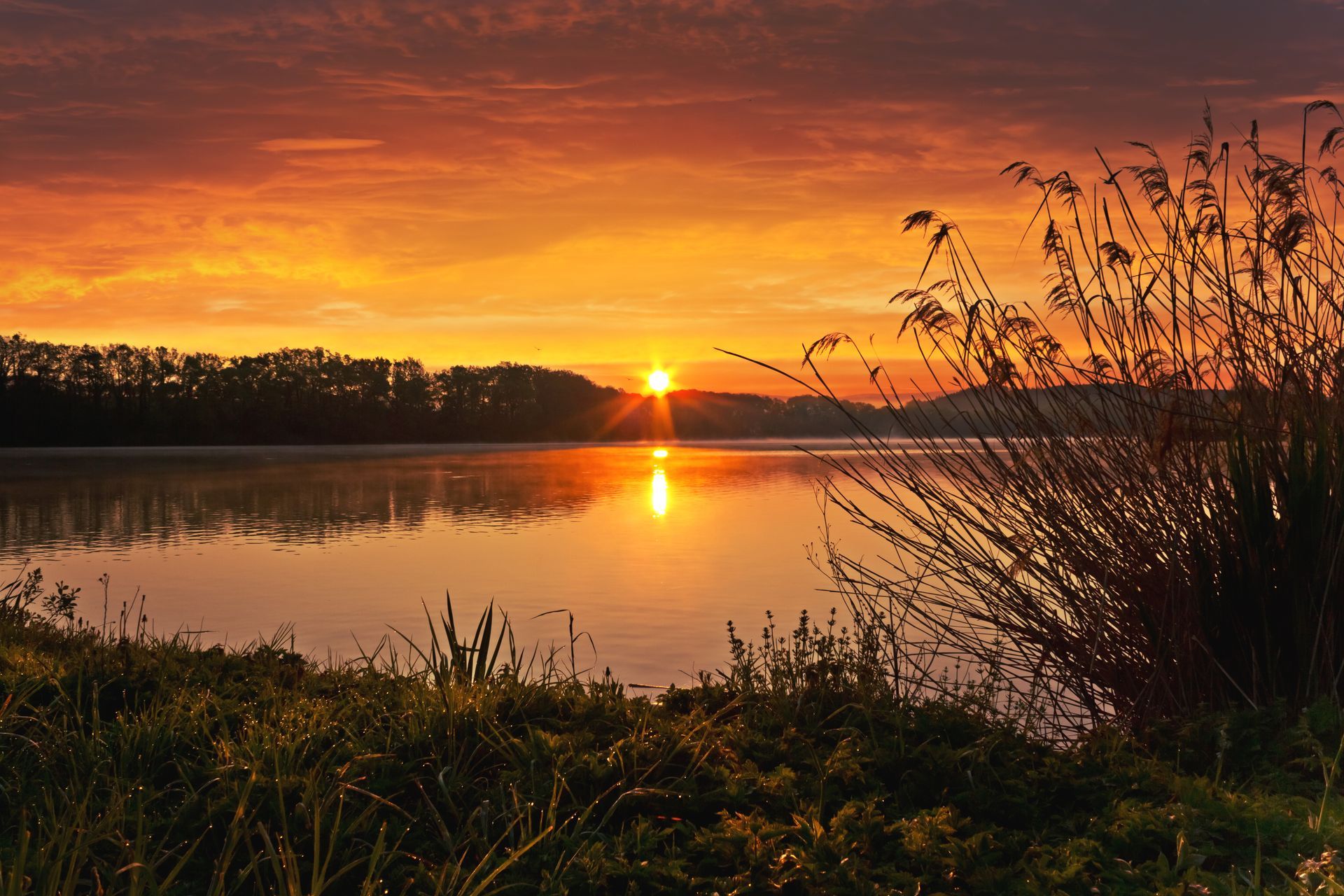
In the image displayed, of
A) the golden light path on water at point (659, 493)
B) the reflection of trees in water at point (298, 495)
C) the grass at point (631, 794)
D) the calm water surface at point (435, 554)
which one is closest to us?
the grass at point (631, 794)

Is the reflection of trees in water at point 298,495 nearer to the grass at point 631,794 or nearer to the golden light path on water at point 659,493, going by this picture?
the golden light path on water at point 659,493

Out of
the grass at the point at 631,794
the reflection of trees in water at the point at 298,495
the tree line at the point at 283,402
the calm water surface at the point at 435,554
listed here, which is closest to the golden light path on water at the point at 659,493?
the calm water surface at the point at 435,554

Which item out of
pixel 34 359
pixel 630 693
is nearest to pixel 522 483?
pixel 630 693

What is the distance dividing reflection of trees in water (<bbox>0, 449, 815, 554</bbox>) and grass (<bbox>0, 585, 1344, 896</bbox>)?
40.7ft

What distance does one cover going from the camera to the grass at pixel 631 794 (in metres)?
2.74

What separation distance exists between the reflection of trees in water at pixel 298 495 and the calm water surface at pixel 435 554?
114mm

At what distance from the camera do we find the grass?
2.74 m

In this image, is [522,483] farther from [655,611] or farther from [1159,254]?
[1159,254]

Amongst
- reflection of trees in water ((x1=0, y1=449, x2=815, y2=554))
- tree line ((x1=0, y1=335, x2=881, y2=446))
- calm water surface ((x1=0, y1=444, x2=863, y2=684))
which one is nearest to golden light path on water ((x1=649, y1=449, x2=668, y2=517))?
calm water surface ((x1=0, y1=444, x2=863, y2=684))

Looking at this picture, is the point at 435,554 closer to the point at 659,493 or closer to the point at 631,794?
the point at 631,794

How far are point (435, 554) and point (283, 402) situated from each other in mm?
67673

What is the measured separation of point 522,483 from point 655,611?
20.8 meters

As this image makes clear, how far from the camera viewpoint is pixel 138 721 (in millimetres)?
3809

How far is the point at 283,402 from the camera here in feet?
250
